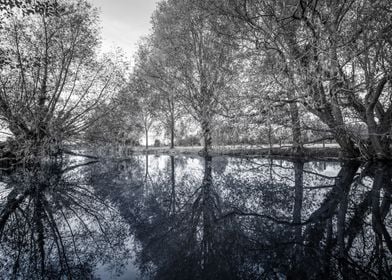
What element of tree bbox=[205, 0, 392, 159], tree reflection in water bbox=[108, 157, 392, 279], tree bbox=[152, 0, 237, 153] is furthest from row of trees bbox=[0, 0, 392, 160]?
tree bbox=[152, 0, 237, 153]

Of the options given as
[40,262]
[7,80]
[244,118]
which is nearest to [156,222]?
[40,262]

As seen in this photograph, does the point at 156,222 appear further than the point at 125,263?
Yes

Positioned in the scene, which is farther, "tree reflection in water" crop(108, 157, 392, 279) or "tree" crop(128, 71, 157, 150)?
"tree" crop(128, 71, 157, 150)

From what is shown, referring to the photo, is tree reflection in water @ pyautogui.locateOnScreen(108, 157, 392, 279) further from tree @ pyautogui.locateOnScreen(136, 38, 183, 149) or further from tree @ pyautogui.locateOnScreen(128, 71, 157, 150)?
tree @ pyautogui.locateOnScreen(136, 38, 183, 149)

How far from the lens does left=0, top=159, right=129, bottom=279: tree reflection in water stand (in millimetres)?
1677

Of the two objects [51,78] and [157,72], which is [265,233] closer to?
[51,78]

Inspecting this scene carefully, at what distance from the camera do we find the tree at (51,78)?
8008mm

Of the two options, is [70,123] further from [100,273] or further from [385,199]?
[385,199]

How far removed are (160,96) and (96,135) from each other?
981 centimetres

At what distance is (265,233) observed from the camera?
2217 millimetres

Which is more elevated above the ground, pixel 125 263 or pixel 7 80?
pixel 7 80

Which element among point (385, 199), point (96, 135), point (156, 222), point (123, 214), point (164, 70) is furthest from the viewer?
point (164, 70)

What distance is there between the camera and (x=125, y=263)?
5.80 feet

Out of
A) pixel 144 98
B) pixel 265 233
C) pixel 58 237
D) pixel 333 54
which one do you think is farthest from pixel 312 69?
pixel 144 98
